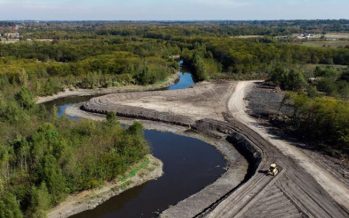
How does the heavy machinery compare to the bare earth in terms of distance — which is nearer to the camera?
the bare earth

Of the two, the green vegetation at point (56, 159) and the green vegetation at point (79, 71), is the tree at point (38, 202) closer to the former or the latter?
the green vegetation at point (56, 159)

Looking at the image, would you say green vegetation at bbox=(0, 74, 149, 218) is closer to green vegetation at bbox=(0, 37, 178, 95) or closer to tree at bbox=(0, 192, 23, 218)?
tree at bbox=(0, 192, 23, 218)

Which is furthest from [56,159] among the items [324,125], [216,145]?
[324,125]

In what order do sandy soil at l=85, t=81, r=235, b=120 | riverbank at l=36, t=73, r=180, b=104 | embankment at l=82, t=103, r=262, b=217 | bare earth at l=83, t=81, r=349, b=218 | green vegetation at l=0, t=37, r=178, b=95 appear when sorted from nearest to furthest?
1. bare earth at l=83, t=81, r=349, b=218
2. embankment at l=82, t=103, r=262, b=217
3. sandy soil at l=85, t=81, r=235, b=120
4. riverbank at l=36, t=73, r=180, b=104
5. green vegetation at l=0, t=37, r=178, b=95

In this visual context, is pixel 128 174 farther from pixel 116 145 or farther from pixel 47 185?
pixel 47 185

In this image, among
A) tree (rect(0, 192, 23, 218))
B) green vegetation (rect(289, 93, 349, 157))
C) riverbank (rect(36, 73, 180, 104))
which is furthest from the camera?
riverbank (rect(36, 73, 180, 104))

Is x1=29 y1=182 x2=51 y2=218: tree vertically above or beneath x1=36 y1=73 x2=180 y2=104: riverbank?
above

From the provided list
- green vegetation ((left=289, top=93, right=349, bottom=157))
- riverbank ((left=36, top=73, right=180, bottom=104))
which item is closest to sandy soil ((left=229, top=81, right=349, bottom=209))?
green vegetation ((left=289, top=93, right=349, bottom=157))

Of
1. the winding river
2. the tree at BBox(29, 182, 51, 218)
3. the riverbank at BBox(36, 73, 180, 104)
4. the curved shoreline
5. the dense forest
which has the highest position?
the dense forest

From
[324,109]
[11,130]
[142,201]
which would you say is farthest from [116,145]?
[324,109]

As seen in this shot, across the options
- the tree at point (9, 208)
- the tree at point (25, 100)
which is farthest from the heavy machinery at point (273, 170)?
the tree at point (25, 100)
